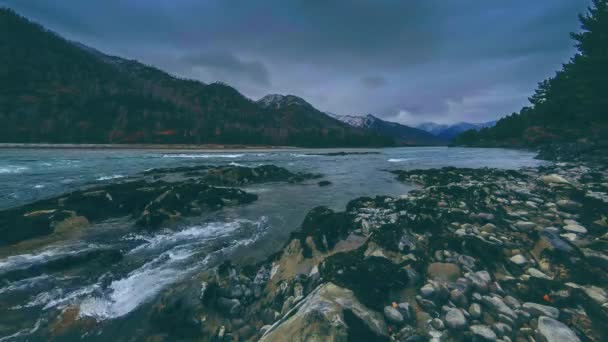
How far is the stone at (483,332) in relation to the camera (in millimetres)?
2963

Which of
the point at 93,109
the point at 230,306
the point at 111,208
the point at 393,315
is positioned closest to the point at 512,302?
the point at 393,315

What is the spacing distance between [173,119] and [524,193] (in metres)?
134

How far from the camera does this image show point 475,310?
3.45 meters

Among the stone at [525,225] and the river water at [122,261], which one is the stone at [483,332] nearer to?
the stone at [525,225]

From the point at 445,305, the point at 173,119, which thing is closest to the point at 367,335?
the point at 445,305

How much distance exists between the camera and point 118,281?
5504 millimetres

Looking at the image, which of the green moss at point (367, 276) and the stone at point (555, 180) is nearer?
the green moss at point (367, 276)

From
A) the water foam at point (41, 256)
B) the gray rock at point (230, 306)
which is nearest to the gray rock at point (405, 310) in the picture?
the gray rock at point (230, 306)

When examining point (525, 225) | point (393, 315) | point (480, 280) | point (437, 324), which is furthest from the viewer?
point (525, 225)

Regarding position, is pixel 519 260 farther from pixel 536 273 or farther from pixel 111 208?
pixel 111 208

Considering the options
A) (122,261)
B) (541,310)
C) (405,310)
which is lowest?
(122,261)

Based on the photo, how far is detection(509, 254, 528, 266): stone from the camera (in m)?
4.74

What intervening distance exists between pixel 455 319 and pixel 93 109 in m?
148

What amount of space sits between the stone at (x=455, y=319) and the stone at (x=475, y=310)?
19 cm
